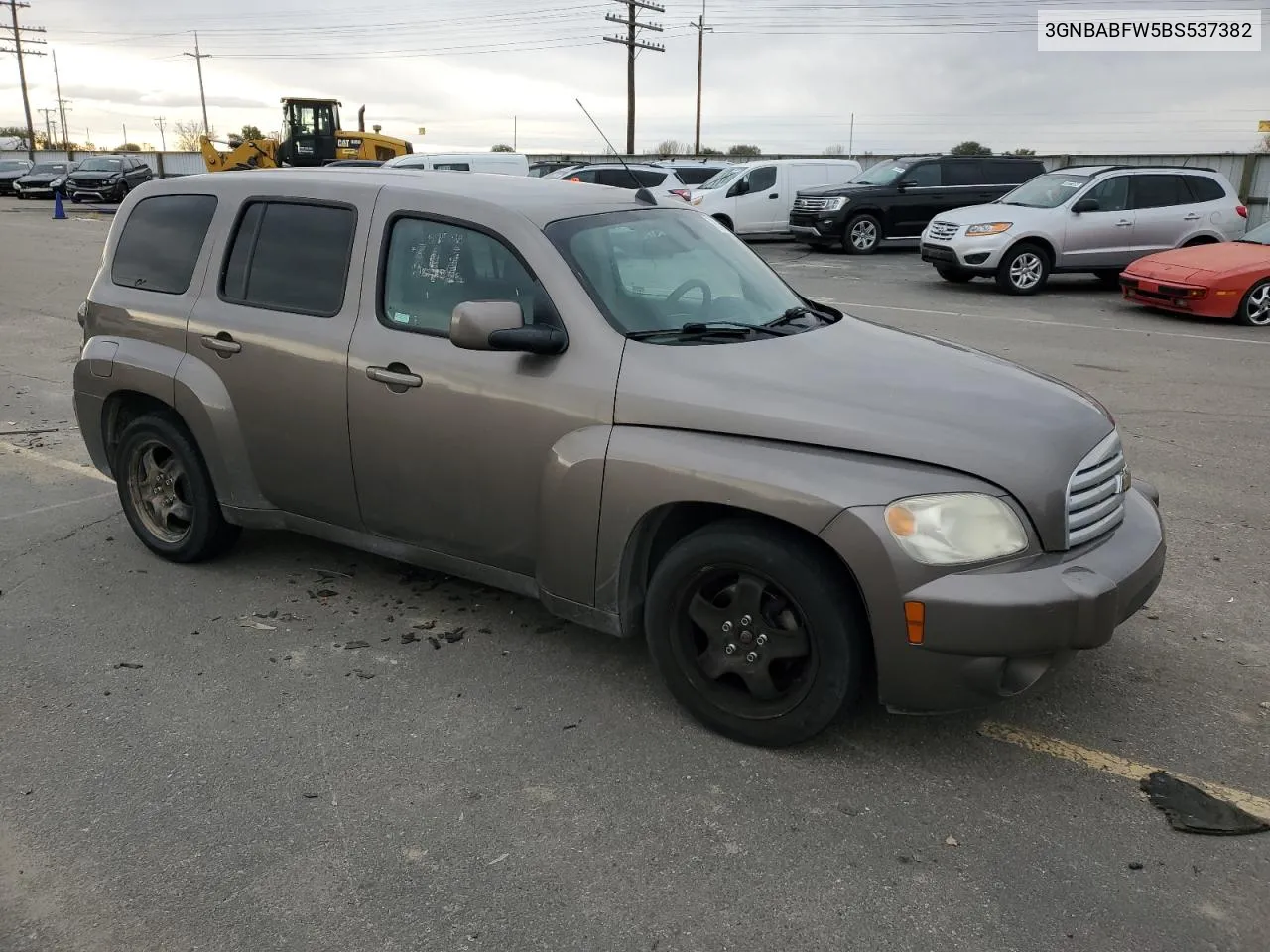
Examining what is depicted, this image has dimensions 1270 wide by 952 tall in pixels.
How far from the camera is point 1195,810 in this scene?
3.06 m

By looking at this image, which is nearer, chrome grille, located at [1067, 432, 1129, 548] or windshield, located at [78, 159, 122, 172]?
chrome grille, located at [1067, 432, 1129, 548]

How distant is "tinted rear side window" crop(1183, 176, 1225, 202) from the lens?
51.7ft

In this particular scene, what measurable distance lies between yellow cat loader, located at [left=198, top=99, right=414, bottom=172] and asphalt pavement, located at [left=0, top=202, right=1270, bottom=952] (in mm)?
29263

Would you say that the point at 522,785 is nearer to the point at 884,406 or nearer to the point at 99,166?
the point at 884,406

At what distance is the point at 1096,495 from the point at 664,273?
5.67 ft

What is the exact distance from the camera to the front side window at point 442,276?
12.4 ft

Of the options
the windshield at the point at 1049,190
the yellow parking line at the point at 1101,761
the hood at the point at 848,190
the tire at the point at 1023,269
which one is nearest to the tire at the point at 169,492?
the yellow parking line at the point at 1101,761

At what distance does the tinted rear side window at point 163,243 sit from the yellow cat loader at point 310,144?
92.3 feet

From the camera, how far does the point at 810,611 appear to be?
3.10 m

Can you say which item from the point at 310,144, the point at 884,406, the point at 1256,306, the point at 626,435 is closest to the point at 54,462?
the point at 626,435

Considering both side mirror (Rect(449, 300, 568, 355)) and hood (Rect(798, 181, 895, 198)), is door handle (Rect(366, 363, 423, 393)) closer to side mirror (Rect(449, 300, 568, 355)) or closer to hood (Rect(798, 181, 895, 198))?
side mirror (Rect(449, 300, 568, 355))

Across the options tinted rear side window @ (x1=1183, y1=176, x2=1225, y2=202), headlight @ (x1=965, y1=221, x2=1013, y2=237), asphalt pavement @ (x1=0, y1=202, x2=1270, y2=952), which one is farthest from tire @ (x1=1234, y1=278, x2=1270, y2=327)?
asphalt pavement @ (x1=0, y1=202, x2=1270, y2=952)

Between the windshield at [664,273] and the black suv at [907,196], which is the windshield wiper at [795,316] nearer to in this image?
the windshield at [664,273]

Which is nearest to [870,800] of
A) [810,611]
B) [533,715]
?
[810,611]
